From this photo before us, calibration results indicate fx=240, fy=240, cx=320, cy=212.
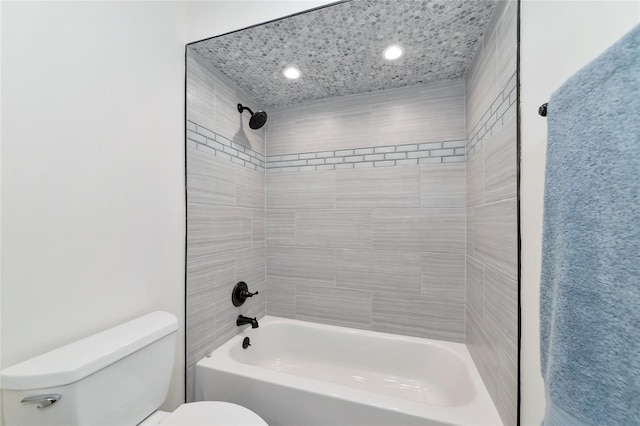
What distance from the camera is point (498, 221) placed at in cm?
102

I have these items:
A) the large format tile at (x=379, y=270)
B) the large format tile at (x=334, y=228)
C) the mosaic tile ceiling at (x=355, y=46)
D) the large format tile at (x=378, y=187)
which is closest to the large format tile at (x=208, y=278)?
the large format tile at (x=334, y=228)

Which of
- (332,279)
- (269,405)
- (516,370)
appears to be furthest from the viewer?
(332,279)

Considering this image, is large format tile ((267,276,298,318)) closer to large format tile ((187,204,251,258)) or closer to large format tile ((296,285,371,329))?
large format tile ((296,285,371,329))

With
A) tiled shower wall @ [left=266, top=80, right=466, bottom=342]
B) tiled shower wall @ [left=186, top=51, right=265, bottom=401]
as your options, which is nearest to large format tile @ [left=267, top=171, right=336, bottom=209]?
tiled shower wall @ [left=266, top=80, right=466, bottom=342]

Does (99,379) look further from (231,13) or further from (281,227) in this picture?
(231,13)

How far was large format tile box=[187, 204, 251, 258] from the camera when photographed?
4.20 feet

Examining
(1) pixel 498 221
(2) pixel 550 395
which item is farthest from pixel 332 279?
(2) pixel 550 395

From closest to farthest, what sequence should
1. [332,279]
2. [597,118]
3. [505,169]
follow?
[597,118] < [505,169] < [332,279]

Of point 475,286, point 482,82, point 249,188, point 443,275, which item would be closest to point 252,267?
point 249,188

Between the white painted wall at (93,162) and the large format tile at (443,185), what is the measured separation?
1.16 m

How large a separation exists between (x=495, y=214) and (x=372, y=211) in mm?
776

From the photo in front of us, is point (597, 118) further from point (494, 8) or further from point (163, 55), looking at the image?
point (163, 55)

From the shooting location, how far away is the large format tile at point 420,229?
1.55m

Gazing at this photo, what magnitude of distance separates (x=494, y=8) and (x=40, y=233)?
6.10ft
